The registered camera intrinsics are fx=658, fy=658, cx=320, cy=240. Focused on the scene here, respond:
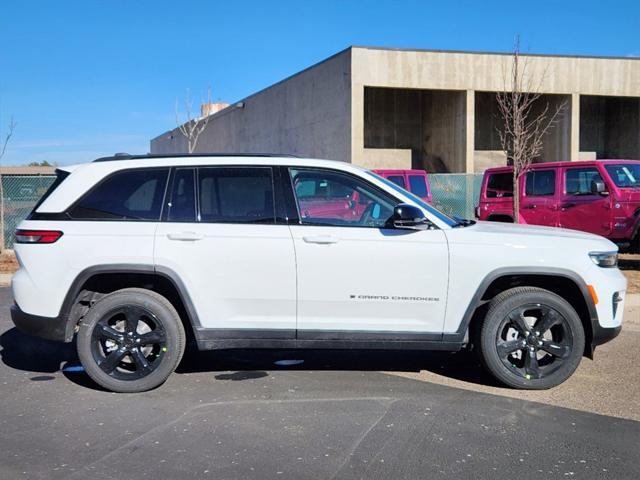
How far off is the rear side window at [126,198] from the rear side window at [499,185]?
9473 mm

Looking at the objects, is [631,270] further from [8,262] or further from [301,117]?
[301,117]

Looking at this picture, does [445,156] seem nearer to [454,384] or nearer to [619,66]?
[619,66]

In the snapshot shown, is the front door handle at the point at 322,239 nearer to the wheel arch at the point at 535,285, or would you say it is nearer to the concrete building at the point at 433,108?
the wheel arch at the point at 535,285

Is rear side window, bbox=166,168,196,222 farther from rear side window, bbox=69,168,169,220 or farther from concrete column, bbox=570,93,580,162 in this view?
concrete column, bbox=570,93,580,162

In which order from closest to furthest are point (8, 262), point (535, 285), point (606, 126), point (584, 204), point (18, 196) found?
point (535, 285)
point (584, 204)
point (8, 262)
point (18, 196)
point (606, 126)

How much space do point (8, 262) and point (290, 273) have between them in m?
11.7

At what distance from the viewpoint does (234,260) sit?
5227 mm

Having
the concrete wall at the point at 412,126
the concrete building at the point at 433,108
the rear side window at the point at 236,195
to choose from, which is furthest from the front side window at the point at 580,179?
the concrete wall at the point at 412,126

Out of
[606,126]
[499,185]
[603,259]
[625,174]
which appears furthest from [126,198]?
[606,126]

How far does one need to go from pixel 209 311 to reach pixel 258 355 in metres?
1.60

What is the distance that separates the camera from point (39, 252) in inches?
210

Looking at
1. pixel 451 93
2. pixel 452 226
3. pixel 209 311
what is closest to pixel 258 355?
pixel 209 311

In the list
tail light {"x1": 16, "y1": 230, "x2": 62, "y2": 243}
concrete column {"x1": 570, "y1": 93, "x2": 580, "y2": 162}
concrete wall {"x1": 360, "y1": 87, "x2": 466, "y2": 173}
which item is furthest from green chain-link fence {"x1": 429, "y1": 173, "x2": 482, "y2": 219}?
tail light {"x1": 16, "y1": 230, "x2": 62, "y2": 243}

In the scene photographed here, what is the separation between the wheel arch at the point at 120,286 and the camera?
527cm
